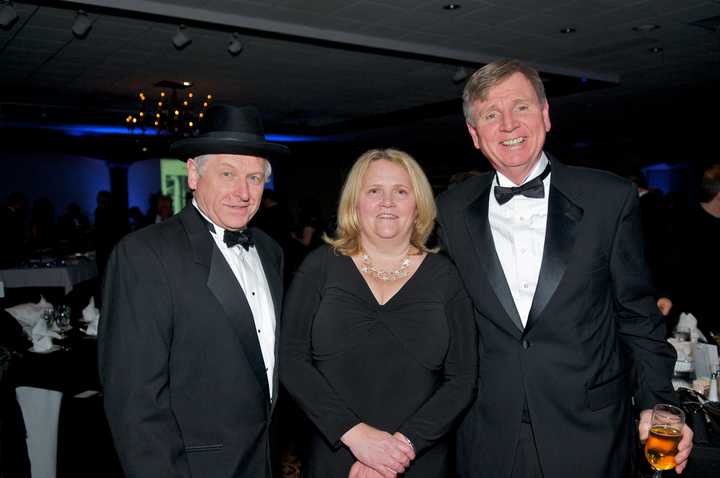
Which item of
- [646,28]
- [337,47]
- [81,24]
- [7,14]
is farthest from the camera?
[337,47]

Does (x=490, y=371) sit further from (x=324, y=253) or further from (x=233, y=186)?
(x=233, y=186)

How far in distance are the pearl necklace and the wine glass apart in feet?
2.99

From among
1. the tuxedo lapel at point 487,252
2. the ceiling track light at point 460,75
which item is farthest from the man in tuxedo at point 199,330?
the ceiling track light at point 460,75

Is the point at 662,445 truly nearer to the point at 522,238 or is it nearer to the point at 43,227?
the point at 522,238

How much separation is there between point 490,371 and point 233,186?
1.02 m

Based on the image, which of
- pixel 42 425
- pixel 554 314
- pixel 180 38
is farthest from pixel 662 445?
pixel 180 38

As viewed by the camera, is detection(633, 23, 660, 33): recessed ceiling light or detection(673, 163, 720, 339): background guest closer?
detection(673, 163, 720, 339): background guest

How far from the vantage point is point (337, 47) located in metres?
7.07

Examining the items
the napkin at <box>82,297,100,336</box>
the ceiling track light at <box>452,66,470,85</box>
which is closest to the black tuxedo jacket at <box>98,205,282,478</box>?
the napkin at <box>82,297,100,336</box>

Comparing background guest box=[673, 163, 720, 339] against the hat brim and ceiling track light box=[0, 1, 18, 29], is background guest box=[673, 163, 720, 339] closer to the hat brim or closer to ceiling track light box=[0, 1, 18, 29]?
the hat brim

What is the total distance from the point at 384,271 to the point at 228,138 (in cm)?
74

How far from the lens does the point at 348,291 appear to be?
6.83 feet

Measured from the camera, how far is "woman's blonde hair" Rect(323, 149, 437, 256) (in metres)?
2.20

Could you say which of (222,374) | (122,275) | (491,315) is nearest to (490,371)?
(491,315)
